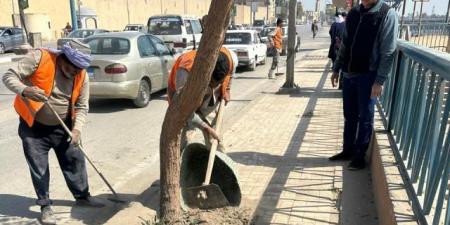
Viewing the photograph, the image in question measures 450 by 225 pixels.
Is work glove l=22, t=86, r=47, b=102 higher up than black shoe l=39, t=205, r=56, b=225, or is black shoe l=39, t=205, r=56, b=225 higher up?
work glove l=22, t=86, r=47, b=102

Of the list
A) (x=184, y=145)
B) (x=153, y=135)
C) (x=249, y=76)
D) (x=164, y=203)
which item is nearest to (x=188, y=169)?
(x=184, y=145)

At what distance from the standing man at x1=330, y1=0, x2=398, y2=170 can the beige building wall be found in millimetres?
38968

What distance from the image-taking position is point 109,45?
345 inches

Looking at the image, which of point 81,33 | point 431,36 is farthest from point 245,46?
point 81,33

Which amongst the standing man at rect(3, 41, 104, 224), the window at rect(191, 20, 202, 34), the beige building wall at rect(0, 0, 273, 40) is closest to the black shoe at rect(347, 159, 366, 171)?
the standing man at rect(3, 41, 104, 224)

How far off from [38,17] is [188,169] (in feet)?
133

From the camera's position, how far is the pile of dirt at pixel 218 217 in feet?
11.1

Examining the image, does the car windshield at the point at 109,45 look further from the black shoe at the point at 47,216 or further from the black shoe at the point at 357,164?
the black shoe at the point at 357,164

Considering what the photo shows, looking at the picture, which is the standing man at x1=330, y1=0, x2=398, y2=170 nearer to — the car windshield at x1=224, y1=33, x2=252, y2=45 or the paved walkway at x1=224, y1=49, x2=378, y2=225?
the paved walkway at x1=224, y1=49, x2=378, y2=225

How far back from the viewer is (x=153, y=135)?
6676mm

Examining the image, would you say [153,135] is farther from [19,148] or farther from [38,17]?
[38,17]

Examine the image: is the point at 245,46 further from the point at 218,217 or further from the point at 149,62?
the point at 218,217

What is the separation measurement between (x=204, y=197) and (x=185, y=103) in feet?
3.44

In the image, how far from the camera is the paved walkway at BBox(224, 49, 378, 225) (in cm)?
367
